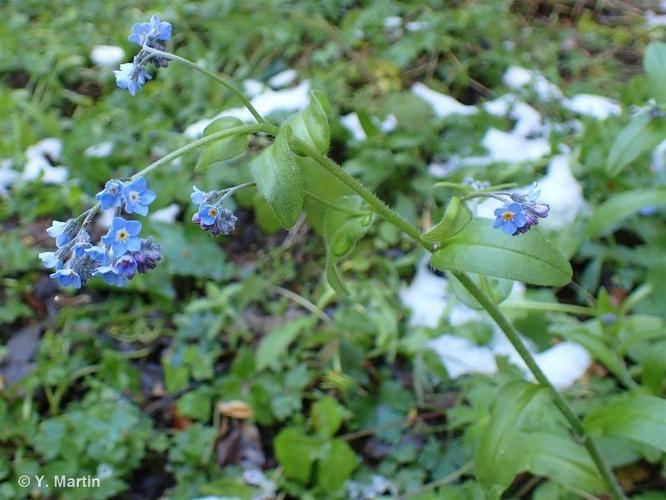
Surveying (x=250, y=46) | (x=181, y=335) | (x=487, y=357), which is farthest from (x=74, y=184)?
(x=487, y=357)

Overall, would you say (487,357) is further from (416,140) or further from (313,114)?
(313,114)

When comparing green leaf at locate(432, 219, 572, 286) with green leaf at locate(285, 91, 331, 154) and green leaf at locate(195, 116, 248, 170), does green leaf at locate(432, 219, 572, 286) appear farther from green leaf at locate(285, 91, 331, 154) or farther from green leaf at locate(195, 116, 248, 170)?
green leaf at locate(195, 116, 248, 170)

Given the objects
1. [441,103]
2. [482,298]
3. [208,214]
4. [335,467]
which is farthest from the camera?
[441,103]

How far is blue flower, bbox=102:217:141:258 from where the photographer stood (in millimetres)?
1274

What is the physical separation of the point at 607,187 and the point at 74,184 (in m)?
2.34

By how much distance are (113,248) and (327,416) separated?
1.36 metres

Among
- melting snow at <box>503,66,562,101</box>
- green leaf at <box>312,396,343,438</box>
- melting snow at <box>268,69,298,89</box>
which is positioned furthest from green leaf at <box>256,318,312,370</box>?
melting snow at <box>503,66,562,101</box>

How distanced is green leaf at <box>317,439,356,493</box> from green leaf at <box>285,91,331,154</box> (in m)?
1.18

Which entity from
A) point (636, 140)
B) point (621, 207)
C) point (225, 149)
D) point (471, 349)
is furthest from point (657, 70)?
point (225, 149)

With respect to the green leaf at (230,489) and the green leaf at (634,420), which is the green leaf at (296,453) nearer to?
the green leaf at (230,489)

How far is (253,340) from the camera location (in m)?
2.89

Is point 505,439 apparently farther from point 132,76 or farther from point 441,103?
point 441,103

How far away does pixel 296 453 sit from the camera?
2.38 metres

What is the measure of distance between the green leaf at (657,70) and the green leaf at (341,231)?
2.94 feet
